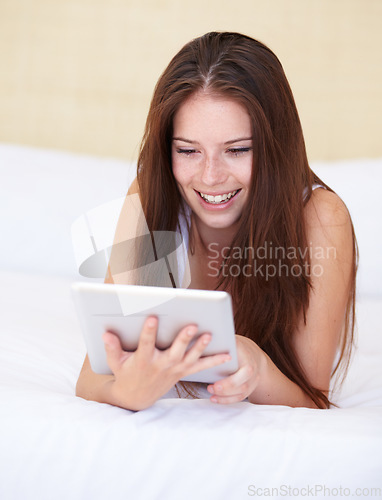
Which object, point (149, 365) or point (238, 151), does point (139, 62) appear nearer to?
point (238, 151)

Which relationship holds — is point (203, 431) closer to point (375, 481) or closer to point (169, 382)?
point (169, 382)

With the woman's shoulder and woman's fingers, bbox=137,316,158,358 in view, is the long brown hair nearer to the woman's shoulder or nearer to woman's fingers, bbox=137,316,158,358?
the woman's shoulder

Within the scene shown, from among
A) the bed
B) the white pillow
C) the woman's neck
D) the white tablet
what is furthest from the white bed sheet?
the white pillow

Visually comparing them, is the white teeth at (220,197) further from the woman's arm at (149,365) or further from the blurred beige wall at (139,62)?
the blurred beige wall at (139,62)

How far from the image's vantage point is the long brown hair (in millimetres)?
1118

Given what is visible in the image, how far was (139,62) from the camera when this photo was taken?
2.33 metres

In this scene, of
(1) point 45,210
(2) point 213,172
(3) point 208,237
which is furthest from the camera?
(1) point 45,210

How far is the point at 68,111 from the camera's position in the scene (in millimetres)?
2371

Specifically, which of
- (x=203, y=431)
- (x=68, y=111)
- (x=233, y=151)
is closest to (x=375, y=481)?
(x=203, y=431)

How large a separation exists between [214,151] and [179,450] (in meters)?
0.53

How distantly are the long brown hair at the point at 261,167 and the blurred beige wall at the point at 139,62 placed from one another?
1.08 metres

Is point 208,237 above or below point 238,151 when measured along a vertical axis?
below

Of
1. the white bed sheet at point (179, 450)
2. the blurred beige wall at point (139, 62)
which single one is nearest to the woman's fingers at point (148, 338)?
the white bed sheet at point (179, 450)

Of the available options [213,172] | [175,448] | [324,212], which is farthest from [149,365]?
[324,212]
